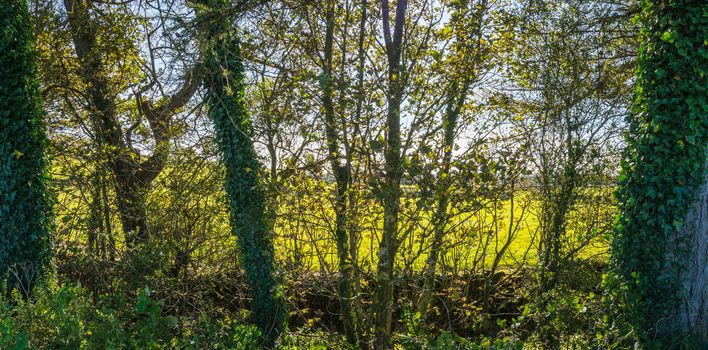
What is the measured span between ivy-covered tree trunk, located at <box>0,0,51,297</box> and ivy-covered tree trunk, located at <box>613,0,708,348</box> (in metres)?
7.92

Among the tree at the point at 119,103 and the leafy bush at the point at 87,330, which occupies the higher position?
the tree at the point at 119,103

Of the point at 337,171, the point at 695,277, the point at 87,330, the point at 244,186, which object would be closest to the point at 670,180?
the point at 695,277

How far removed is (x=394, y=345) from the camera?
7168 mm

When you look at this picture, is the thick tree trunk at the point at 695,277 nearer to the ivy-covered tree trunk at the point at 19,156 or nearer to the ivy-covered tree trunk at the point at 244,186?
the ivy-covered tree trunk at the point at 244,186

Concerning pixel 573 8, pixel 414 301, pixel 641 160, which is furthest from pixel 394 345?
pixel 573 8

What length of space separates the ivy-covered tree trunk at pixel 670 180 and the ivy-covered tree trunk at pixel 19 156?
792 cm

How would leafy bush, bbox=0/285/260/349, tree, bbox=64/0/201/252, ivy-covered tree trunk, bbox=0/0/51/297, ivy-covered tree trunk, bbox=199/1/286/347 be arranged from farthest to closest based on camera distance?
tree, bbox=64/0/201/252, ivy-covered tree trunk, bbox=0/0/51/297, ivy-covered tree trunk, bbox=199/1/286/347, leafy bush, bbox=0/285/260/349

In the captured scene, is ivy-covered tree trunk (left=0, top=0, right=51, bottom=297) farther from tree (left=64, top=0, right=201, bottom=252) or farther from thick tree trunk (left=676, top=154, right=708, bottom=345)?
thick tree trunk (left=676, top=154, right=708, bottom=345)

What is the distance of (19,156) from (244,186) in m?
3.40

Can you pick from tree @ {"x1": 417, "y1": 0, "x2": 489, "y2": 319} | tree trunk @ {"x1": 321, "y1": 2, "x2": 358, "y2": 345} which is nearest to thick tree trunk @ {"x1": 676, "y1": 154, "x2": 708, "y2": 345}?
tree @ {"x1": 417, "y1": 0, "x2": 489, "y2": 319}

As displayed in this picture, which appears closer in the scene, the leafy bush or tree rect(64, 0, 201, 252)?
the leafy bush

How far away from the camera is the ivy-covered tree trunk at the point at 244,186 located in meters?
7.60

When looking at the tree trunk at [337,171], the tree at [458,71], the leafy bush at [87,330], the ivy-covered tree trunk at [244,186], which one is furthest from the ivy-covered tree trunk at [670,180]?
the ivy-covered tree trunk at [244,186]

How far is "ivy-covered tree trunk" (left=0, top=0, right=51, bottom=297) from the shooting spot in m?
8.02
